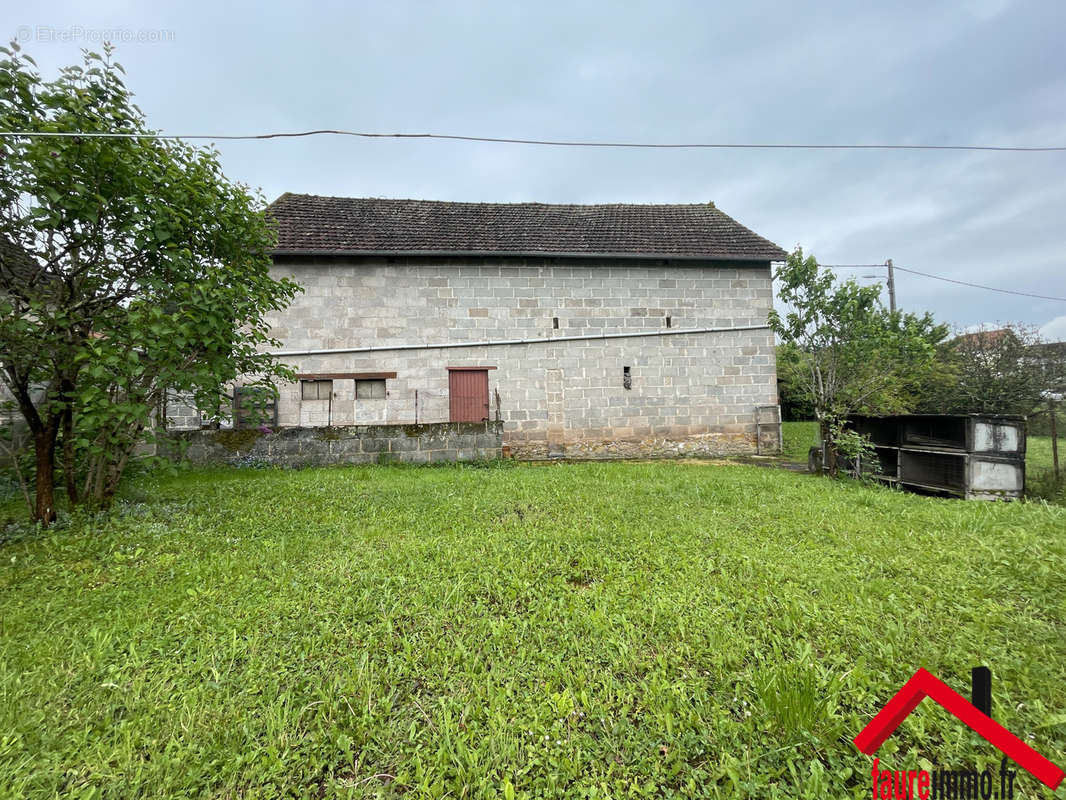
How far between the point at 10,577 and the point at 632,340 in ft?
34.0

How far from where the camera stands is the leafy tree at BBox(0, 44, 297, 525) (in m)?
3.23

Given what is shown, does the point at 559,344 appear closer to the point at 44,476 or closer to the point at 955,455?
the point at 955,455

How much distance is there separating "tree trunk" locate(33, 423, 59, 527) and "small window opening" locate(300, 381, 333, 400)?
6.06m

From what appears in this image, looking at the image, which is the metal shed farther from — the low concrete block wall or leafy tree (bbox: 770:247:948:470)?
the low concrete block wall

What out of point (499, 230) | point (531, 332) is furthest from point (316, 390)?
point (499, 230)

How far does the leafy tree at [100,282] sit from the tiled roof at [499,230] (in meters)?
6.14

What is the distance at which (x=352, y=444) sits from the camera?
780 centimetres

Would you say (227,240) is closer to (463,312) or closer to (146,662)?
(146,662)

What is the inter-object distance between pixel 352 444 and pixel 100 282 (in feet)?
14.8

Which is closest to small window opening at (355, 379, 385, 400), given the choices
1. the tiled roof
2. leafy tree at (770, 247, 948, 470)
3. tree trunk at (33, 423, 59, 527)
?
the tiled roof

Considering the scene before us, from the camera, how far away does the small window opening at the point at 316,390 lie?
9672 millimetres

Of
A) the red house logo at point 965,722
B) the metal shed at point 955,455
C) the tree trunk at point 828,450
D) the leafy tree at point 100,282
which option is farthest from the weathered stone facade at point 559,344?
the red house logo at point 965,722

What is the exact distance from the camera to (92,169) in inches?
134

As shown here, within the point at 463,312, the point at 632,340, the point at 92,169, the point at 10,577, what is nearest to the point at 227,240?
the point at 92,169
